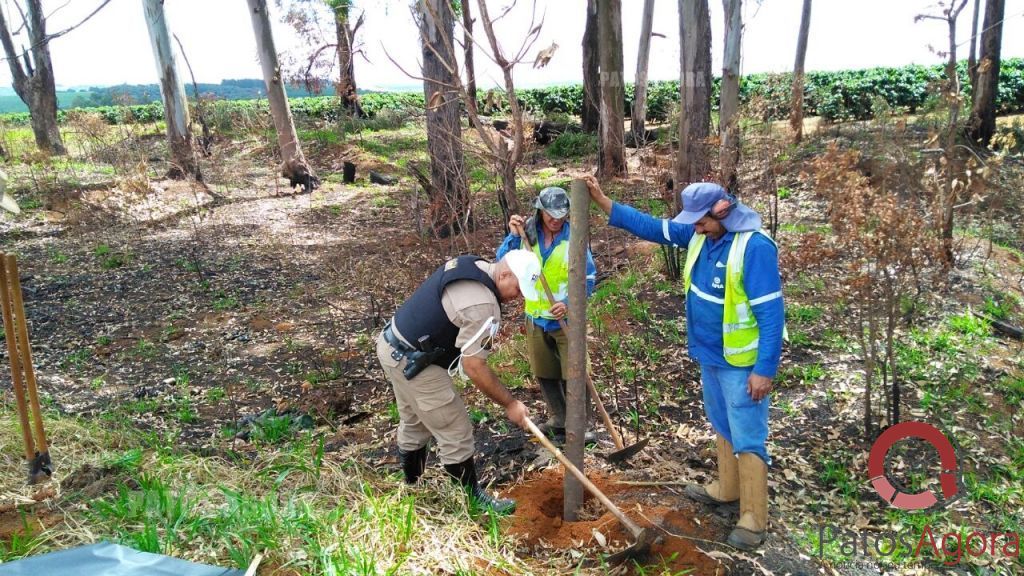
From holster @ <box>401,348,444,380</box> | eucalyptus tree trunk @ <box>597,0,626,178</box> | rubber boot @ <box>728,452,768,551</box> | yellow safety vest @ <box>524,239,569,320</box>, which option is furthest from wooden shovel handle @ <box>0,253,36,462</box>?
eucalyptus tree trunk @ <box>597,0,626,178</box>

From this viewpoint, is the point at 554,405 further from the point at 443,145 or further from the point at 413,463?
the point at 443,145

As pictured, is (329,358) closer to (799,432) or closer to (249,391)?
(249,391)

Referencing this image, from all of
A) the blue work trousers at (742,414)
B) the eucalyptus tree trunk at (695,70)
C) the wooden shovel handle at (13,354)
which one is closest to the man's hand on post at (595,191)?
the blue work trousers at (742,414)

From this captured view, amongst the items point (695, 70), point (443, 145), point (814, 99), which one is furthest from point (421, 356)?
point (814, 99)

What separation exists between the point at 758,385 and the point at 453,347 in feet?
4.50

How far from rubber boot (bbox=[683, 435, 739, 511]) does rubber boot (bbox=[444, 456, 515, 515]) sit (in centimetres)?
95

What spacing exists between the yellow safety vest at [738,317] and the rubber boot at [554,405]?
61.5 inches

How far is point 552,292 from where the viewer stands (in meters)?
3.96

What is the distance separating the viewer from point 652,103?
68.1 ft

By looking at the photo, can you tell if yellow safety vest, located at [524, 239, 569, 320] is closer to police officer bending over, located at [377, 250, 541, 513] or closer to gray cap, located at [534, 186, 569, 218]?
gray cap, located at [534, 186, 569, 218]

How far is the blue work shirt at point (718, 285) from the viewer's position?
2869 mm

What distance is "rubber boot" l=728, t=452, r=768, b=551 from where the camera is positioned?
10.1 ft

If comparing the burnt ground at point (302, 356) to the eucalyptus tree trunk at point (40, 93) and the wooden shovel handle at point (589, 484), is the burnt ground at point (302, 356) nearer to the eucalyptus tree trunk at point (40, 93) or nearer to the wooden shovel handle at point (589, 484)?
the wooden shovel handle at point (589, 484)

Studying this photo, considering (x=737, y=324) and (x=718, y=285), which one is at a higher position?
(x=718, y=285)
